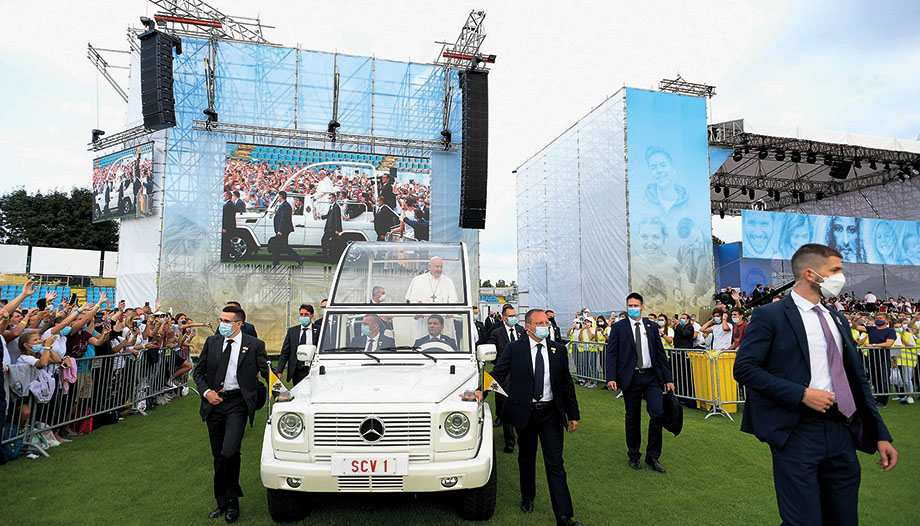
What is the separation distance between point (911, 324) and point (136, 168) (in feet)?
88.6

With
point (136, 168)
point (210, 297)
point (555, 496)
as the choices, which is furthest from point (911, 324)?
point (136, 168)

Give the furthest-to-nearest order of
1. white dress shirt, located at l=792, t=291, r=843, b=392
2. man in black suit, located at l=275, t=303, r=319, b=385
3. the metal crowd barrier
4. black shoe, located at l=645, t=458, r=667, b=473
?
man in black suit, located at l=275, t=303, r=319, b=385 < the metal crowd barrier < black shoe, located at l=645, t=458, r=667, b=473 < white dress shirt, located at l=792, t=291, r=843, b=392

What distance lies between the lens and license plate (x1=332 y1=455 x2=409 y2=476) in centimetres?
402

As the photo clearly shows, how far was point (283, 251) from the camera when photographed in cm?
2086

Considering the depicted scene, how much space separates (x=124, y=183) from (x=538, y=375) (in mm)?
22946

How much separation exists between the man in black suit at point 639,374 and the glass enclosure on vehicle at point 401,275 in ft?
7.79

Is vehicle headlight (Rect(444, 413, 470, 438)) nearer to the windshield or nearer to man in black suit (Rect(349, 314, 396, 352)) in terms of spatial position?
the windshield

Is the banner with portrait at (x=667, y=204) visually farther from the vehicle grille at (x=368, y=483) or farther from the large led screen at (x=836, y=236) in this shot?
the vehicle grille at (x=368, y=483)

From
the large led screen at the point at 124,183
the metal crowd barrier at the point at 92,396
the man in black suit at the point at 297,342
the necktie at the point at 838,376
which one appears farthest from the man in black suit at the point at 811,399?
the large led screen at the point at 124,183

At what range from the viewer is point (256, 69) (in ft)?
72.1

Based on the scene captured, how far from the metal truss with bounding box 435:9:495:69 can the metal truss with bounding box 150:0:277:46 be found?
777cm

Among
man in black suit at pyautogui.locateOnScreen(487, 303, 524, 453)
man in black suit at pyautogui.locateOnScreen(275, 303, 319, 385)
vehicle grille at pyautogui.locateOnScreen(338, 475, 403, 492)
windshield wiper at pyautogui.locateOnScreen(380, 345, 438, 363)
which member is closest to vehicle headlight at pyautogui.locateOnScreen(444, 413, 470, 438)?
vehicle grille at pyautogui.locateOnScreen(338, 475, 403, 492)

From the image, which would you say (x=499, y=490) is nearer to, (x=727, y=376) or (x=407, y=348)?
(x=407, y=348)

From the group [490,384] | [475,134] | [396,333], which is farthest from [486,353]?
[475,134]
